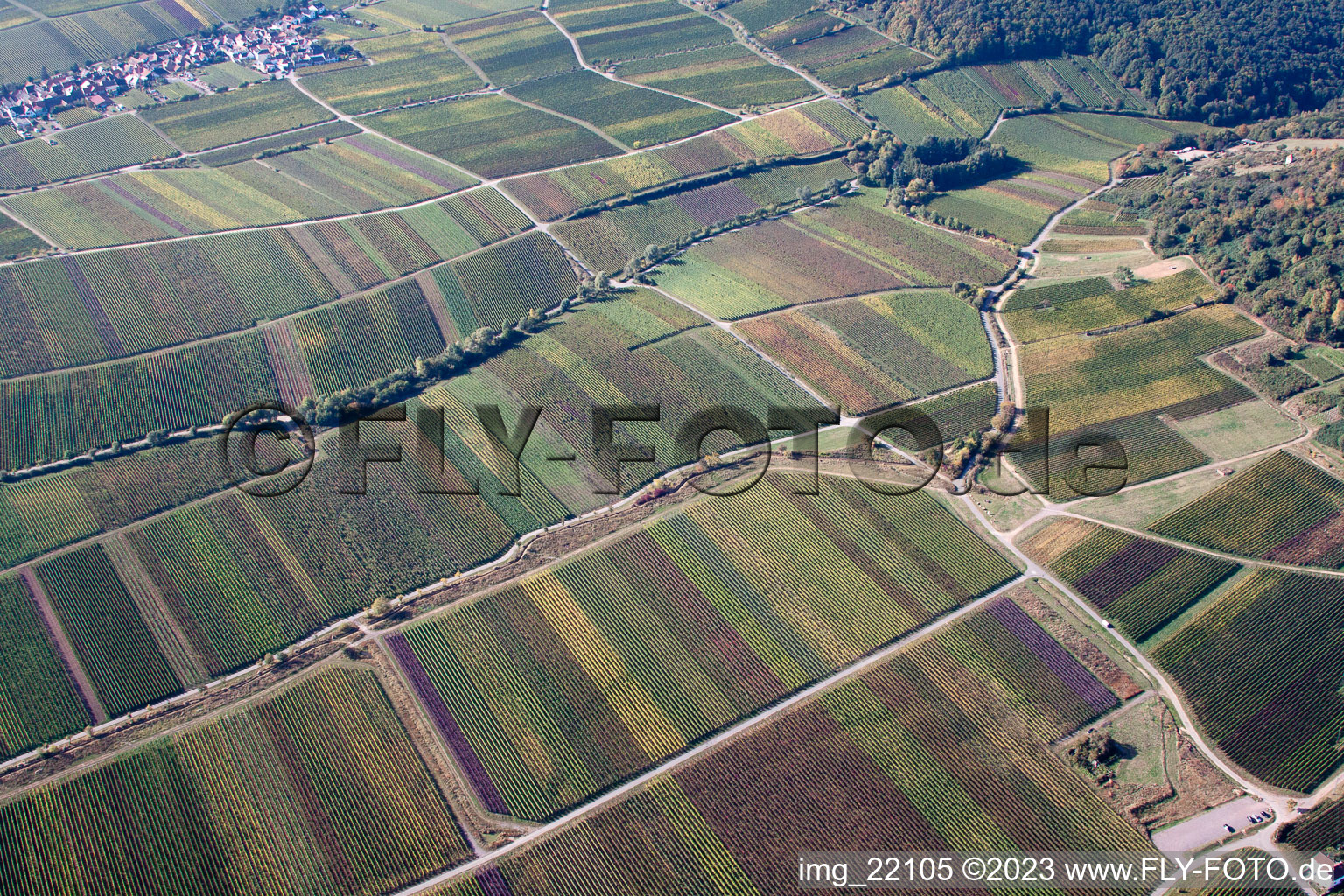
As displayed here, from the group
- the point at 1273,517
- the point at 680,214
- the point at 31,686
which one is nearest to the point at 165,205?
the point at 680,214

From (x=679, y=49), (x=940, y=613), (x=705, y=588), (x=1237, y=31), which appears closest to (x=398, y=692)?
(x=705, y=588)

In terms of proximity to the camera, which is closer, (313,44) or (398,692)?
(398,692)

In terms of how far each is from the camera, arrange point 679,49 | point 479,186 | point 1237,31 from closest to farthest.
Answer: point 479,186 → point 1237,31 → point 679,49

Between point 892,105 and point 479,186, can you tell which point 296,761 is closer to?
point 479,186

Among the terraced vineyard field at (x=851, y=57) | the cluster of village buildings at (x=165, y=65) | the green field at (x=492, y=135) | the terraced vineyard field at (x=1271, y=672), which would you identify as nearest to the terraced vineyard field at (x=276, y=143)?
the green field at (x=492, y=135)

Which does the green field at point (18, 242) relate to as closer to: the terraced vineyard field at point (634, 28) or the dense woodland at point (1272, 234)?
the terraced vineyard field at point (634, 28)

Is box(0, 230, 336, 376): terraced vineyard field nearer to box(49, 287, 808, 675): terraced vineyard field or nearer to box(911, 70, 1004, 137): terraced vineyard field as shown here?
box(49, 287, 808, 675): terraced vineyard field
